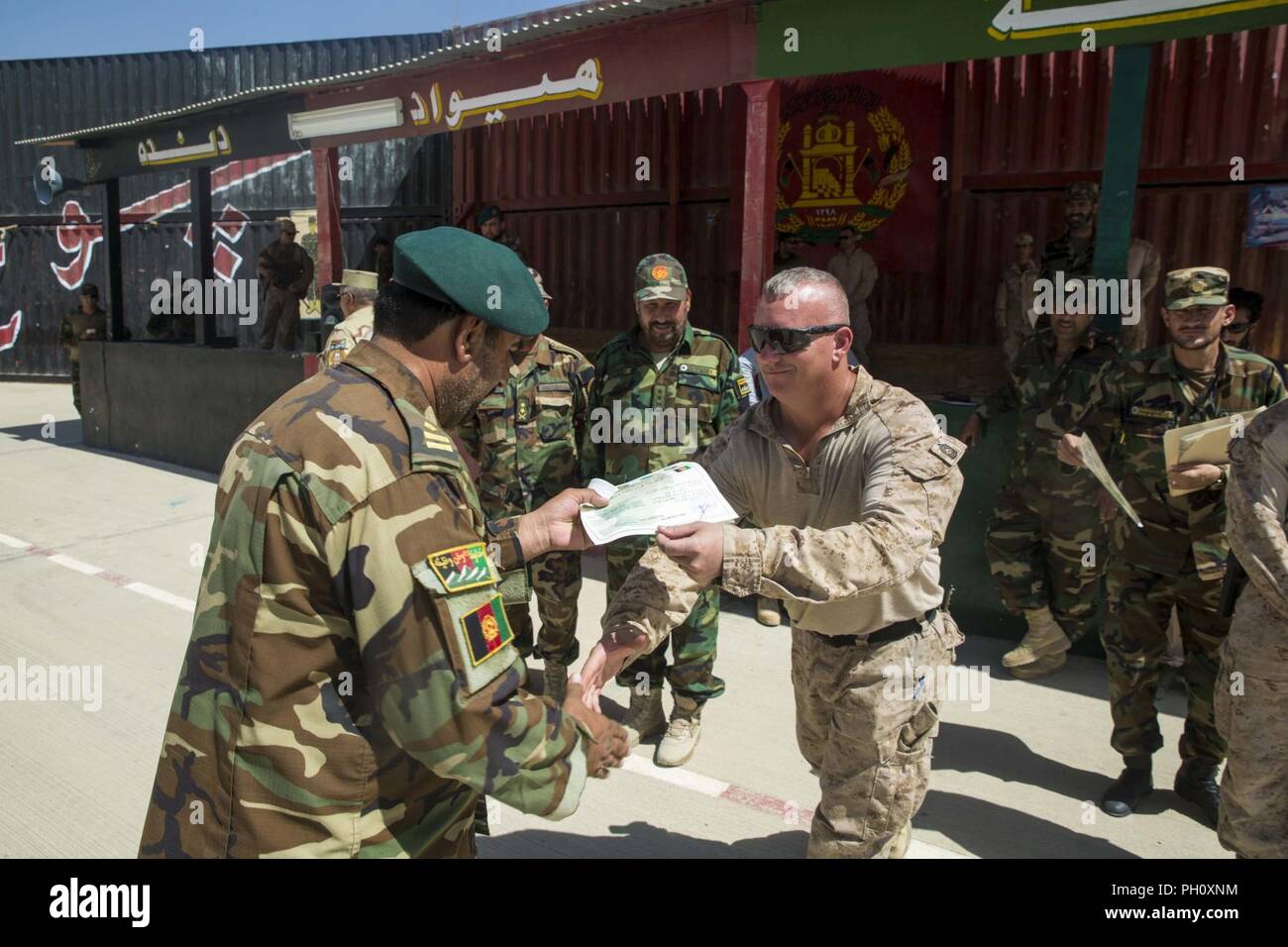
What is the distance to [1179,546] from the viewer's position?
3648 millimetres

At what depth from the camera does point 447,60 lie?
27.2 feet

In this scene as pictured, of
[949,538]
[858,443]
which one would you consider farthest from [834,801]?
[949,538]

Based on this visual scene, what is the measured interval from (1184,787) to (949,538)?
2193 millimetres

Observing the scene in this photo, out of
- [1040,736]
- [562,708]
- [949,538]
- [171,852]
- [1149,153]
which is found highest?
[1149,153]

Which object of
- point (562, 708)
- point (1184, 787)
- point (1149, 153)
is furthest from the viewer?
point (1149, 153)

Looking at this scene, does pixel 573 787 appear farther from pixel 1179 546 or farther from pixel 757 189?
pixel 757 189

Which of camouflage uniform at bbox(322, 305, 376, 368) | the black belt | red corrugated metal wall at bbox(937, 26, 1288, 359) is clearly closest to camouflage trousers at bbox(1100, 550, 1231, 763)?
the black belt

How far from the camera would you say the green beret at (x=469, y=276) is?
1.69 meters

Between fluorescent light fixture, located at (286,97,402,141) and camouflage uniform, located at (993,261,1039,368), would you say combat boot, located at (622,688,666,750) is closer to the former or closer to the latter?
camouflage uniform, located at (993,261,1039,368)

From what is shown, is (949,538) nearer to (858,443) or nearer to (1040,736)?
(1040,736)

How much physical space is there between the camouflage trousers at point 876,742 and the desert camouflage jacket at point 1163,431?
1.58 m

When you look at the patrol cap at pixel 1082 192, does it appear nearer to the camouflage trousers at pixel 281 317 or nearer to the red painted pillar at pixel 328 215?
the red painted pillar at pixel 328 215

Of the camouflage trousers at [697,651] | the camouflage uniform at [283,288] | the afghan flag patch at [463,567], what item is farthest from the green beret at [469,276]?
the camouflage uniform at [283,288]

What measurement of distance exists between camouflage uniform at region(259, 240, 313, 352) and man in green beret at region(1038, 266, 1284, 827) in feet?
37.1
